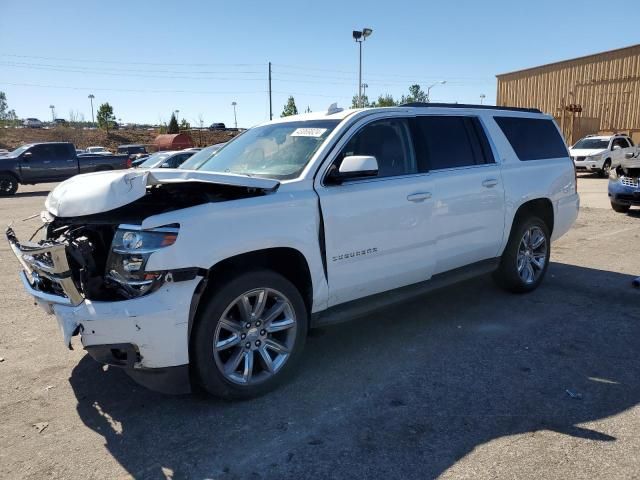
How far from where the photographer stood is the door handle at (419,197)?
4215 mm

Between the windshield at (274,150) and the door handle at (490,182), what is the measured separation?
5.52 ft

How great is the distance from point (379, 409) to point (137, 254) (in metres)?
1.78

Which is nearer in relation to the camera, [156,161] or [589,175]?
[156,161]

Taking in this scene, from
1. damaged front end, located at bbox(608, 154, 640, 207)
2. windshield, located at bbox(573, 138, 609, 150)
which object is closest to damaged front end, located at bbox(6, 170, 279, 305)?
damaged front end, located at bbox(608, 154, 640, 207)

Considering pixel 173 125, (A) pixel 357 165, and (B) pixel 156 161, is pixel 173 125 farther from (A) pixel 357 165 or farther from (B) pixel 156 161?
(A) pixel 357 165

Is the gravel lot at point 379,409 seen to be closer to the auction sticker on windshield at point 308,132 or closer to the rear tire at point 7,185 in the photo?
the auction sticker on windshield at point 308,132

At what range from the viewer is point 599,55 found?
128ft

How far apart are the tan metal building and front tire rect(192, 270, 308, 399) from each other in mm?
38013

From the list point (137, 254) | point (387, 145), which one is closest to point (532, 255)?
point (387, 145)

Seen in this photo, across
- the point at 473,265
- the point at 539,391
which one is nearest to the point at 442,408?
the point at 539,391

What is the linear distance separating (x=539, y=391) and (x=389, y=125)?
233 centimetres

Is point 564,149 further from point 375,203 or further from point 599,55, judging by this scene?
point 599,55

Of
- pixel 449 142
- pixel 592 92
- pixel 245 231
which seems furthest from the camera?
pixel 592 92

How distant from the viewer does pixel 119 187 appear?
3121mm
